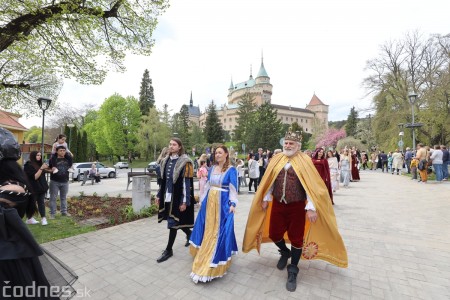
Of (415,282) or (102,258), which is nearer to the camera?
(415,282)

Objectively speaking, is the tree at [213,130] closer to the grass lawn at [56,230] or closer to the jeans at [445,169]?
the jeans at [445,169]

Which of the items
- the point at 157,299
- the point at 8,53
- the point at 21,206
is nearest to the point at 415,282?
the point at 157,299

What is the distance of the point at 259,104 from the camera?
3765 inches

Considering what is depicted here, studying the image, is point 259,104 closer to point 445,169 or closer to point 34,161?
point 445,169

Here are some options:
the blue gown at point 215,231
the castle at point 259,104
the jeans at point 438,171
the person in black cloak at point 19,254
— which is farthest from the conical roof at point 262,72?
the person in black cloak at point 19,254

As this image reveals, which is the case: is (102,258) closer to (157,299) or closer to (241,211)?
(157,299)

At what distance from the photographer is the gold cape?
3.19m

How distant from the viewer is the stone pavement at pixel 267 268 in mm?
2951

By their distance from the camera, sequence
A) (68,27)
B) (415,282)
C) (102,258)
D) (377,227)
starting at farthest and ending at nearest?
(68,27) < (377,227) < (102,258) < (415,282)

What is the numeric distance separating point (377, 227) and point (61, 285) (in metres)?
6.37

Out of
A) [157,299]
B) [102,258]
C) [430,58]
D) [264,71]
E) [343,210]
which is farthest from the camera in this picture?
[264,71]

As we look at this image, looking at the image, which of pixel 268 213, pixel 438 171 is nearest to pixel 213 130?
pixel 438 171

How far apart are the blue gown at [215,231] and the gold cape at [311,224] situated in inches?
15.1

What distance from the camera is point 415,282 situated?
124 inches
